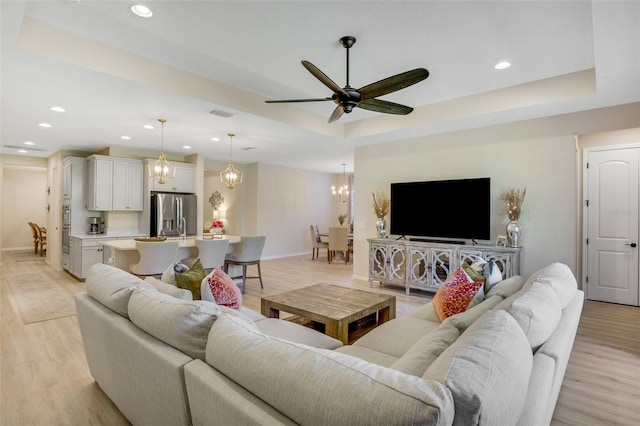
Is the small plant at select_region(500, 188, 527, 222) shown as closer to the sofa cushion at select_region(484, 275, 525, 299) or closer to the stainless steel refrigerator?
the sofa cushion at select_region(484, 275, 525, 299)

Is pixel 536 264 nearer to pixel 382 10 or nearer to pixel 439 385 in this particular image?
pixel 382 10

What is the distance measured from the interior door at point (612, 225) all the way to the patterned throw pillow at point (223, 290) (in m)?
5.13

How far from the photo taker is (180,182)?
710 centimetres

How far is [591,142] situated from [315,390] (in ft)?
19.2

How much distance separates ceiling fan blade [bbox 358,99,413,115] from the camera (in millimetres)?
3109

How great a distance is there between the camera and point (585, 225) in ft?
16.1

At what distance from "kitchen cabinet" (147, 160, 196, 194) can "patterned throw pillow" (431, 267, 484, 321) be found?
236 inches

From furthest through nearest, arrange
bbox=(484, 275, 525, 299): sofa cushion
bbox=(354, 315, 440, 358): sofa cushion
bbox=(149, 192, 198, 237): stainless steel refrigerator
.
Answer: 1. bbox=(149, 192, 198, 237): stainless steel refrigerator
2. bbox=(484, 275, 525, 299): sofa cushion
3. bbox=(354, 315, 440, 358): sofa cushion

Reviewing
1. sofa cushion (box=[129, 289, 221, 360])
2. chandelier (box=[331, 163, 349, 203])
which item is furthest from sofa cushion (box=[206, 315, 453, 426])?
chandelier (box=[331, 163, 349, 203])

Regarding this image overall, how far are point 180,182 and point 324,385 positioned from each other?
694 cm

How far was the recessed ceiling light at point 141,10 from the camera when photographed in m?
2.51

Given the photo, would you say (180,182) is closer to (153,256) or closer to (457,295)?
(153,256)

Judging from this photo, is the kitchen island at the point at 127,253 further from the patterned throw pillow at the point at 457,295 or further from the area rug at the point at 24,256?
the area rug at the point at 24,256

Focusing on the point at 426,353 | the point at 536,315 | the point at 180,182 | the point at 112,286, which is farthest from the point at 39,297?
the point at 536,315
